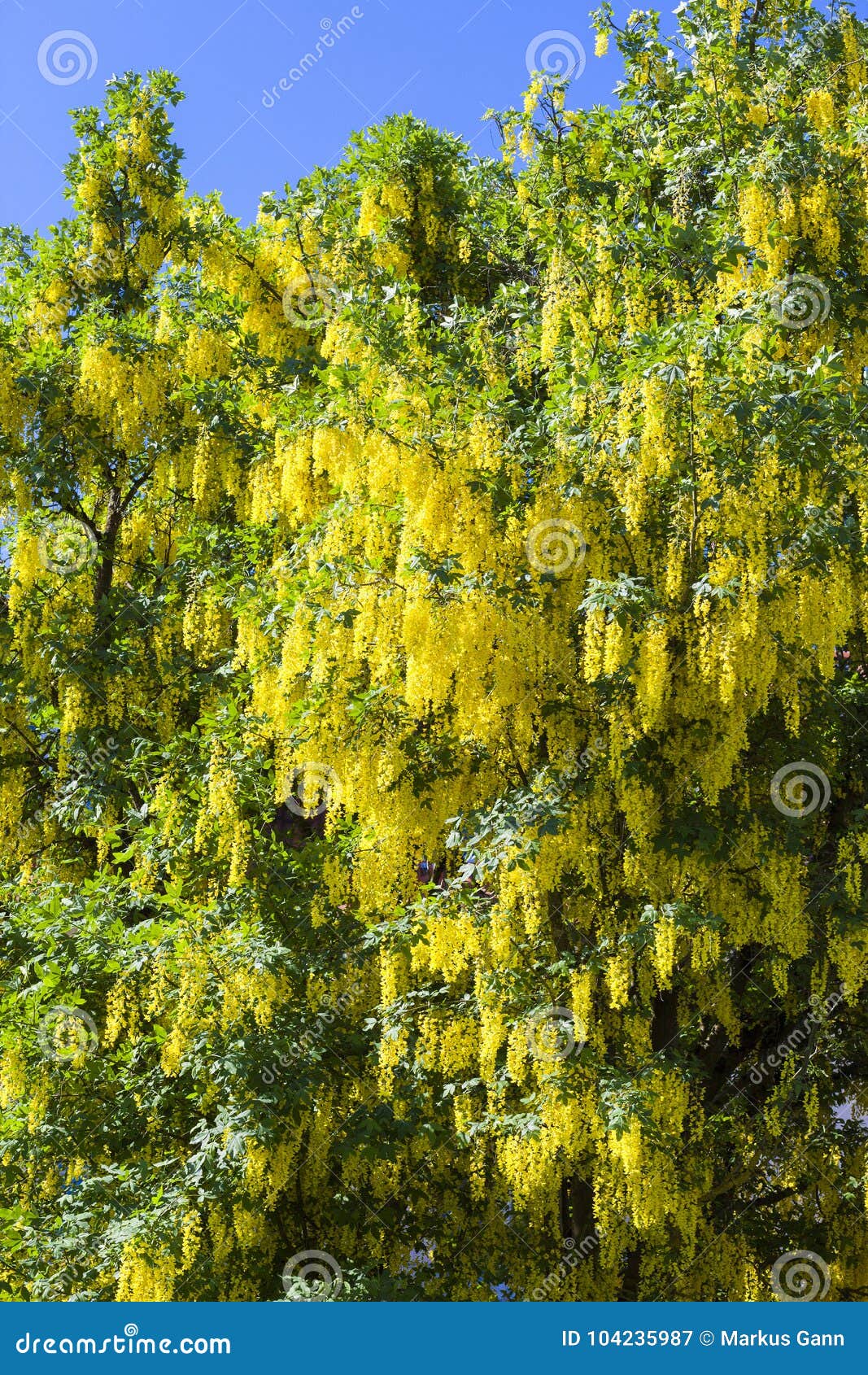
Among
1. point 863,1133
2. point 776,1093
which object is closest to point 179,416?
point 776,1093

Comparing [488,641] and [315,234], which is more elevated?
[315,234]

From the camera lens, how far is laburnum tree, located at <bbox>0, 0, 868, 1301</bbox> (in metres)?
5.98

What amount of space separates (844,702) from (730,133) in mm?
3692

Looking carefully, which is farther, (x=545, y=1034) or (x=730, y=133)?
(x=730, y=133)

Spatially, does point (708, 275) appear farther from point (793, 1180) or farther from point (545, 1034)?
point (793, 1180)

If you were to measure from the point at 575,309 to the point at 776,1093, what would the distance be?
15.6 feet

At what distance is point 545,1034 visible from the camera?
246 inches

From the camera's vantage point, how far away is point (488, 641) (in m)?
6.01

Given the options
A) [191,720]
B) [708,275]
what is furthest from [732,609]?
[191,720]

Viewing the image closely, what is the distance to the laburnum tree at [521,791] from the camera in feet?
19.6

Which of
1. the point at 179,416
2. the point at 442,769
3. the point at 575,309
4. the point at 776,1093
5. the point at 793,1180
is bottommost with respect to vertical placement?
the point at 793,1180

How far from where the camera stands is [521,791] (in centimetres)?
609

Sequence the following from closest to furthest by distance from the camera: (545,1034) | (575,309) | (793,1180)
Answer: (545,1034)
(575,309)
(793,1180)

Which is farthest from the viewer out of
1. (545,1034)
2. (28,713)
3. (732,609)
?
(28,713)
